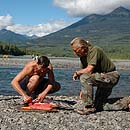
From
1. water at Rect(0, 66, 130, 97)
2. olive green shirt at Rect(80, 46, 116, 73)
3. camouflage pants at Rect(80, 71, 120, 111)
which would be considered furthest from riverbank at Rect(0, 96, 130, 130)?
water at Rect(0, 66, 130, 97)

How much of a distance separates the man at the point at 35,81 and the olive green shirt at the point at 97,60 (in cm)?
105

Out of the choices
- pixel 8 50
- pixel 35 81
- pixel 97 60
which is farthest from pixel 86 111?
pixel 8 50

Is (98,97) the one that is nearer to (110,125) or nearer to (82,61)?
(82,61)

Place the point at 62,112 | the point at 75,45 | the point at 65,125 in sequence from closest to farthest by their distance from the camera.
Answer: the point at 65,125 < the point at 75,45 < the point at 62,112

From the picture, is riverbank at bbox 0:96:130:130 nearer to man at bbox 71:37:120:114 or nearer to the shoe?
the shoe

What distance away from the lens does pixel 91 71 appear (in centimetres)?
1115

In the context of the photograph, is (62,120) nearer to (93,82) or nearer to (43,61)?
(93,82)

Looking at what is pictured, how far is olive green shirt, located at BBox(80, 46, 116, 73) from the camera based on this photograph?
11023 millimetres

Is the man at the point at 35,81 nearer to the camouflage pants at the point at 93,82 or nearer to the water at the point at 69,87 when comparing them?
the camouflage pants at the point at 93,82

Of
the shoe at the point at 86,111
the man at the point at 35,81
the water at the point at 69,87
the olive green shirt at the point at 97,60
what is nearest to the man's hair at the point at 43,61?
the man at the point at 35,81

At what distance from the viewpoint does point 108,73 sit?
11.4 metres

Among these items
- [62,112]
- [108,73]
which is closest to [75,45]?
[108,73]

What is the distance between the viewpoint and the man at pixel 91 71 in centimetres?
1098

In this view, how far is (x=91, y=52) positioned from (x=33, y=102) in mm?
2194
